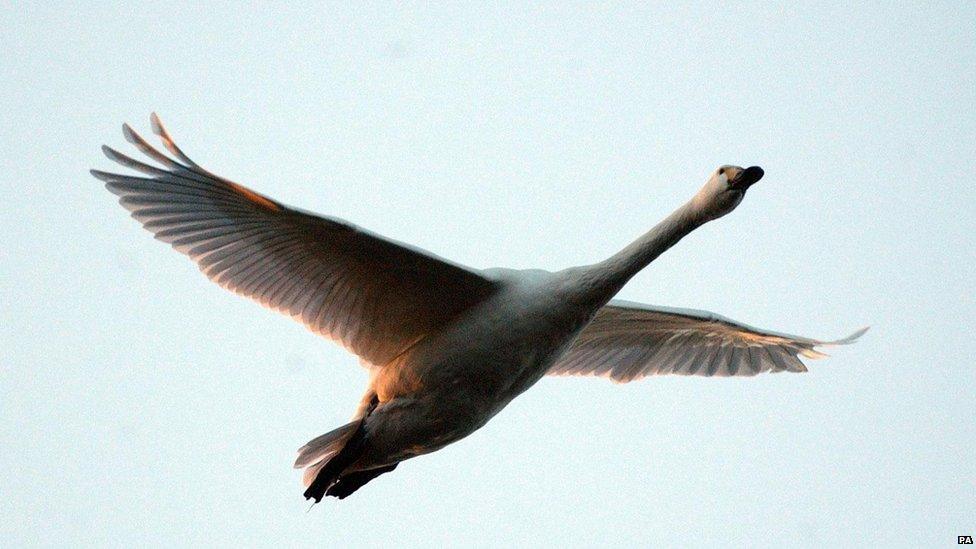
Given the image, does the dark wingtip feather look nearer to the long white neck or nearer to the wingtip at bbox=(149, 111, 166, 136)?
the wingtip at bbox=(149, 111, 166, 136)

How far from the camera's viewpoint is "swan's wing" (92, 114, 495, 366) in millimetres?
9492

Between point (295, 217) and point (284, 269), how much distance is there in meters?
0.67

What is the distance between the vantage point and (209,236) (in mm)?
9914

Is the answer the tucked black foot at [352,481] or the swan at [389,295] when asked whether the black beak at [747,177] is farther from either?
the tucked black foot at [352,481]

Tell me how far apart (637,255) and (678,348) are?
2.59m

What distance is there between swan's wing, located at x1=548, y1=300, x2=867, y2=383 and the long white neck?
1415mm

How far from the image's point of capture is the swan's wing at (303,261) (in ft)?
31.1

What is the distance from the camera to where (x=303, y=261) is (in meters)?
9.88

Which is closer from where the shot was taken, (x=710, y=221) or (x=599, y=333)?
(x=710, y=221)

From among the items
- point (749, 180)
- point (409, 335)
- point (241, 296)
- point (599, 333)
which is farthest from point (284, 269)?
point (749, 180)

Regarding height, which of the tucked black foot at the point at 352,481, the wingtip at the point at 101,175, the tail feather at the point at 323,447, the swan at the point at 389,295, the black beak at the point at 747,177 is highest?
the wingtip at the point at 101,175

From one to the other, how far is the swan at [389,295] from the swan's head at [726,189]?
0.01 m

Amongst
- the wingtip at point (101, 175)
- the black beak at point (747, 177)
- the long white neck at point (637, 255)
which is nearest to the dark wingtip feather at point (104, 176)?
the wingtip at point (101, 175)

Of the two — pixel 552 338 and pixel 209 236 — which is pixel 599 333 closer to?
pixel 552 338
